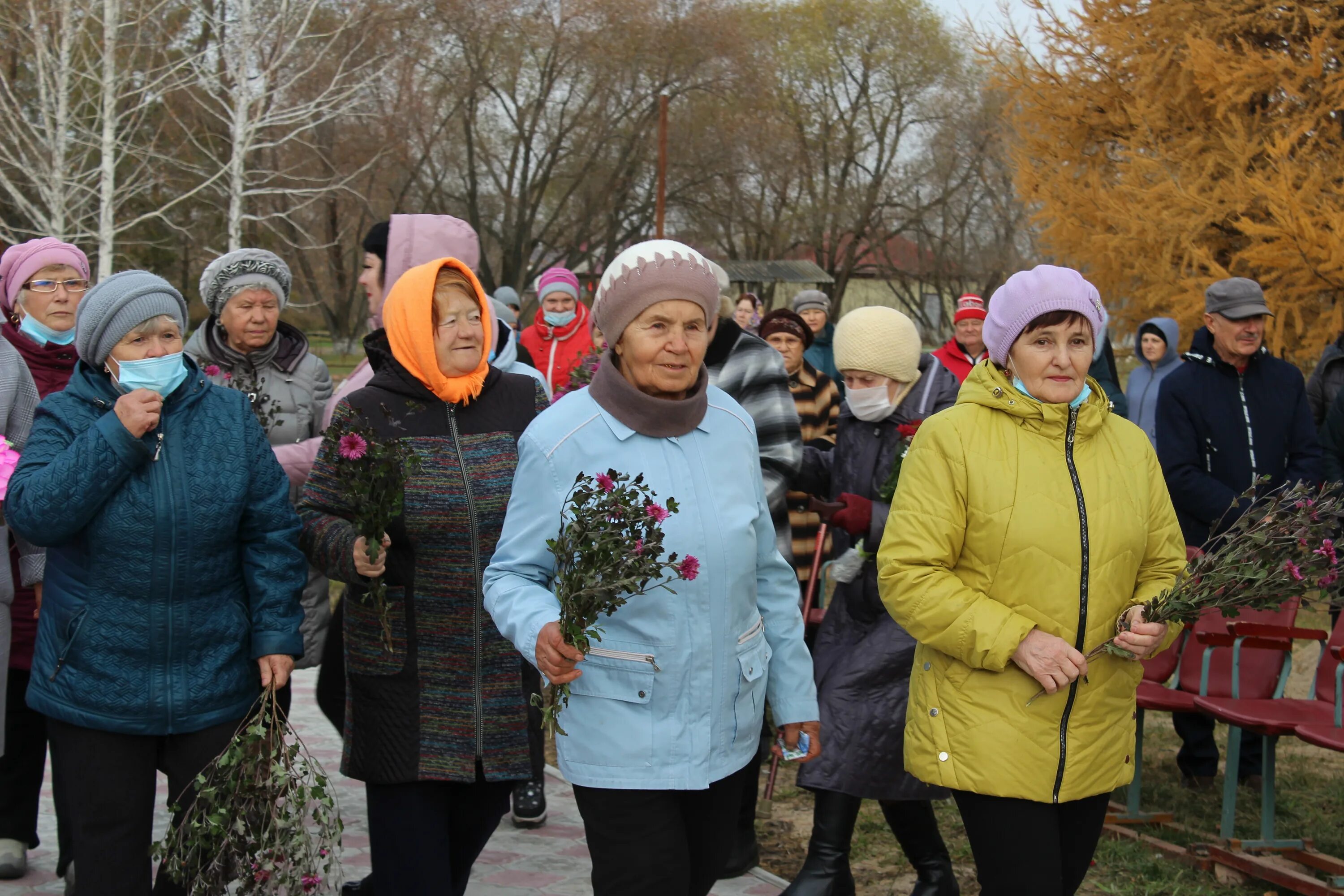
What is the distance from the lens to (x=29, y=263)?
5125 millimetres

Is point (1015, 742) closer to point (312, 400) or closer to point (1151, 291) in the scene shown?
point (312, 400)

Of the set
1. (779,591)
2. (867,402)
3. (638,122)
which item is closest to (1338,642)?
(867,402)

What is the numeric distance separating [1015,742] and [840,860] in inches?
57.7

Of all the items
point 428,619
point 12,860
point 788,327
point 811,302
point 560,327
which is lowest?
point 12,860

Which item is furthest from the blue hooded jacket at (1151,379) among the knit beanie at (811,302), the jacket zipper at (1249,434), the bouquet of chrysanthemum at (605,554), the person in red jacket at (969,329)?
the bouquet of chrysanthemum at (605,554)

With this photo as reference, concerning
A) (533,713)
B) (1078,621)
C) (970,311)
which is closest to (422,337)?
(533,713)

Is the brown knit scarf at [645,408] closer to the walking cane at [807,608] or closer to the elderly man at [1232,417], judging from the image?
the walking cane at [807,608]

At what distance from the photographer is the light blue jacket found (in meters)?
3.15

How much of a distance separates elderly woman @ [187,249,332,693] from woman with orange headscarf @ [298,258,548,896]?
1.36 meters

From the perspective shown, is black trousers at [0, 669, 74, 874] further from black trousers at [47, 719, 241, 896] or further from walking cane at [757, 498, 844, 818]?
walking cane at [757, 498, 844, 818]

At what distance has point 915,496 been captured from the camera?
351 cm

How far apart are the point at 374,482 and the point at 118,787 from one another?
3.73ft

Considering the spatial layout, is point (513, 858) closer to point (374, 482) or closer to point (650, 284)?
Result: point (374, 482)

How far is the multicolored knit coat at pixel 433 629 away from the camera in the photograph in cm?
385
